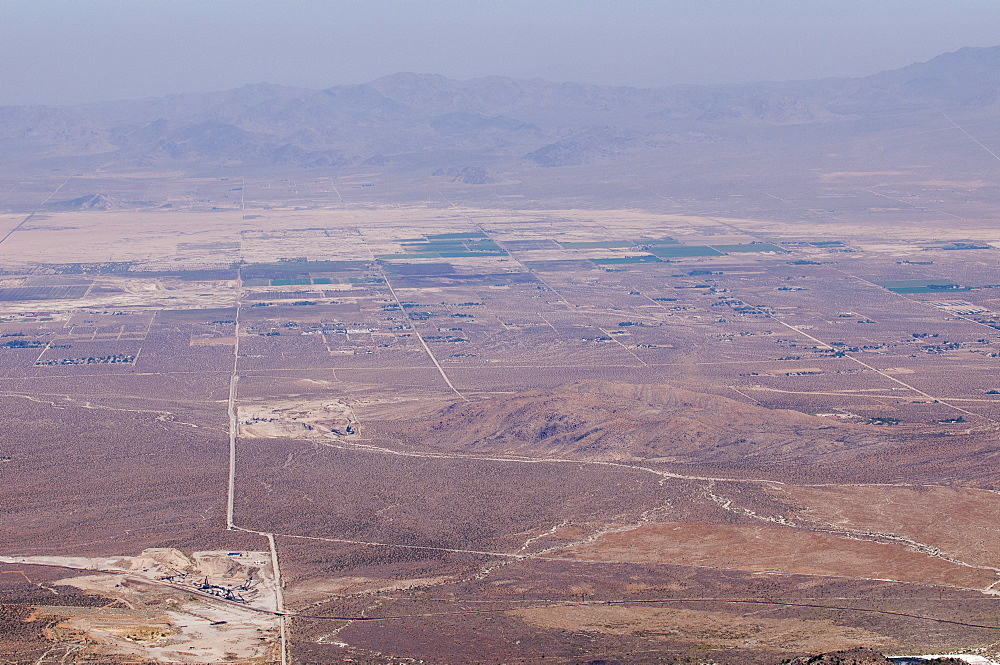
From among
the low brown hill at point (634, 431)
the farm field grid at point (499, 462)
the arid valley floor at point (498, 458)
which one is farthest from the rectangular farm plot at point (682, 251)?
the low brown hill at point (634, 431)

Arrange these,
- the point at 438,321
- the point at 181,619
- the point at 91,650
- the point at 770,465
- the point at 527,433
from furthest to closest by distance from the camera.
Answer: the point at 438,321
the point at 527,433
the point at 770,465
the point at 181,619
the point at 91,650

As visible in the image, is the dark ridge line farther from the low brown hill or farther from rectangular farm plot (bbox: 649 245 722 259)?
rectangular farm plot (bbox: 649 245 722 259)

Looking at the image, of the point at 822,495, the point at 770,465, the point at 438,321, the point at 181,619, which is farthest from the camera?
the point at 438,321

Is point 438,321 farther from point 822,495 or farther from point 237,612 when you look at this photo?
point 237,612

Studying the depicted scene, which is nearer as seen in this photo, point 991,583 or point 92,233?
point 991,583

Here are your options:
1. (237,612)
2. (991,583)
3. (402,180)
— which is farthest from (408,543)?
(402,180)

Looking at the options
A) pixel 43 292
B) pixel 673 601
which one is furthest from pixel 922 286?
pixel 43 292

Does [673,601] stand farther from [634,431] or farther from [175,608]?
[634,431]
